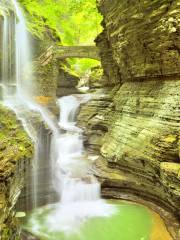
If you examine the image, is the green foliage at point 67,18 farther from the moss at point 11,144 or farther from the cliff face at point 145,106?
the moss at point 11,144

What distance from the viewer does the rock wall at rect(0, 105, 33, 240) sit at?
19.6 feet

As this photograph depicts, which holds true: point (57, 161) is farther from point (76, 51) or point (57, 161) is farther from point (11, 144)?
point (76, 51)

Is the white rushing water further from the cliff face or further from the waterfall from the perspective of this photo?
the waterfall

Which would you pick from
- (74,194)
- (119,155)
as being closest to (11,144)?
(74,194)

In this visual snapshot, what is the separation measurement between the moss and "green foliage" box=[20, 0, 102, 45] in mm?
12661

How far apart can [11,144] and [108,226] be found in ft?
13.9

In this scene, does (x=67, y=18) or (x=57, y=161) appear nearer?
(x=57, y=161)

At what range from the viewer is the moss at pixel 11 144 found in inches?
254

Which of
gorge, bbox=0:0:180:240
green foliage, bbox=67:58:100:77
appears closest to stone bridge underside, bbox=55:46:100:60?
gorge, bbox=0:0:180:240

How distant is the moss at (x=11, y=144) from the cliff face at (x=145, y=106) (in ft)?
12.9

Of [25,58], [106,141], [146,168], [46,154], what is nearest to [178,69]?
[146,168]

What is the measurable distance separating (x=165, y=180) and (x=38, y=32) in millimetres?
17627

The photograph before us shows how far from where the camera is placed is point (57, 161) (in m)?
13.5

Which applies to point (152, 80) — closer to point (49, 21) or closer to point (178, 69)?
point (178, 69)
